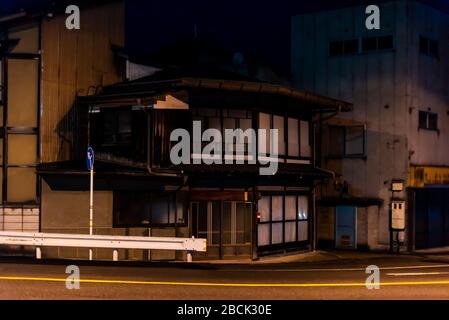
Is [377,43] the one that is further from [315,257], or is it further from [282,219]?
[315,257]

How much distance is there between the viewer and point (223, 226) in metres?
24.3

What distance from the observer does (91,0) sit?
24438 millimetres

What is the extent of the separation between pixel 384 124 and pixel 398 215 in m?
4.63

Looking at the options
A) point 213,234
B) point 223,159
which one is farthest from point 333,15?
point 213,234

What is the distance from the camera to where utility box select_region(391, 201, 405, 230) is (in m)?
28.8

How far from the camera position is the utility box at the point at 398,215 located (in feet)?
94.6

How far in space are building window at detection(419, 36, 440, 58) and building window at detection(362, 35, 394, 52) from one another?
1.60 m

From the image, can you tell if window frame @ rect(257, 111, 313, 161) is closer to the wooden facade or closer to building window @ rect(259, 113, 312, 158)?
building window @ rect(259, 113, 312, 158)

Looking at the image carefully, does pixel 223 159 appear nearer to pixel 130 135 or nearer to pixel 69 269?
pixel 130 135

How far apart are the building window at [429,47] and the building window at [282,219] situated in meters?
9.91

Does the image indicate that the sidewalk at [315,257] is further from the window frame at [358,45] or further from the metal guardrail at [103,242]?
the window frame at [358,45]

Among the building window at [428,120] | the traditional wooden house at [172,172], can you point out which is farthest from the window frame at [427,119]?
the traditional wooden house at [172,172]

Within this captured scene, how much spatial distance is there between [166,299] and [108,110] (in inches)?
517

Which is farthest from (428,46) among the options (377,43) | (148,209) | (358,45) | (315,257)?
(148,209)
